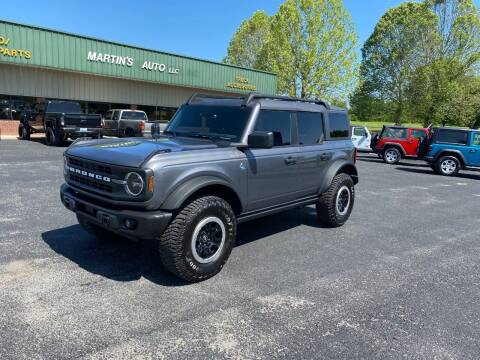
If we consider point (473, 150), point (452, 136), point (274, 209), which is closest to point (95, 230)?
point (274, 209)

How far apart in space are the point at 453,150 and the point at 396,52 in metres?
24.7

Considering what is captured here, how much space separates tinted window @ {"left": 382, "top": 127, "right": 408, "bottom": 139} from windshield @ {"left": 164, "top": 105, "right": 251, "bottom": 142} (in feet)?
49.4

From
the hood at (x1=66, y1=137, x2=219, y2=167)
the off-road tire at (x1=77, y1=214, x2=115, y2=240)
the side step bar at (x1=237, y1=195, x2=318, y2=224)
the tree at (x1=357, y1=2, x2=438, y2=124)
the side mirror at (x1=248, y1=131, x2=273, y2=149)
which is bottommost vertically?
the off-road tire at (x1=77, y1=214, x2=115, y2=240)

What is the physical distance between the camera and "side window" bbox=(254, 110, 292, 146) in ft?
15.6

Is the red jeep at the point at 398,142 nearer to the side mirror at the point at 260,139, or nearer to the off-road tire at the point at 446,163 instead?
the off-road tire at the point at 446,163

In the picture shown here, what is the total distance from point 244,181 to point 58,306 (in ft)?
7.49

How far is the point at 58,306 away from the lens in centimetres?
330

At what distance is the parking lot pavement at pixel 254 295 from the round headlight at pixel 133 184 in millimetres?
995

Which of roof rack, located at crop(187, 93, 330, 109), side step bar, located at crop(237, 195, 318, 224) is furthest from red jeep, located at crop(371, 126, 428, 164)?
side step bar, located at crop(237, 195, 318, 224)

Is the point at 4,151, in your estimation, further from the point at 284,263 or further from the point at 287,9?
the point at 287,9

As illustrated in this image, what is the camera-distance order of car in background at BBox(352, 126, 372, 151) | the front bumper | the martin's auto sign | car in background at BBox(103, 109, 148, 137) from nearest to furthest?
1. the front bumper
2. car in background at BBox(103, 109, 148, 137)
3. the martin's auto sign
4. car in background at BBox(352, 126, 372, 151)

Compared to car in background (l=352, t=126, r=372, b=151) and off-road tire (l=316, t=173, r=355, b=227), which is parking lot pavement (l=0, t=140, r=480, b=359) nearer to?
off-road tire (l=316, t=173, r=355, b=227)

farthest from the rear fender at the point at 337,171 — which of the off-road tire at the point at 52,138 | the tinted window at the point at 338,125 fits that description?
A: the off-road tire at the point at 52,138

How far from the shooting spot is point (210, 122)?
193 inches
